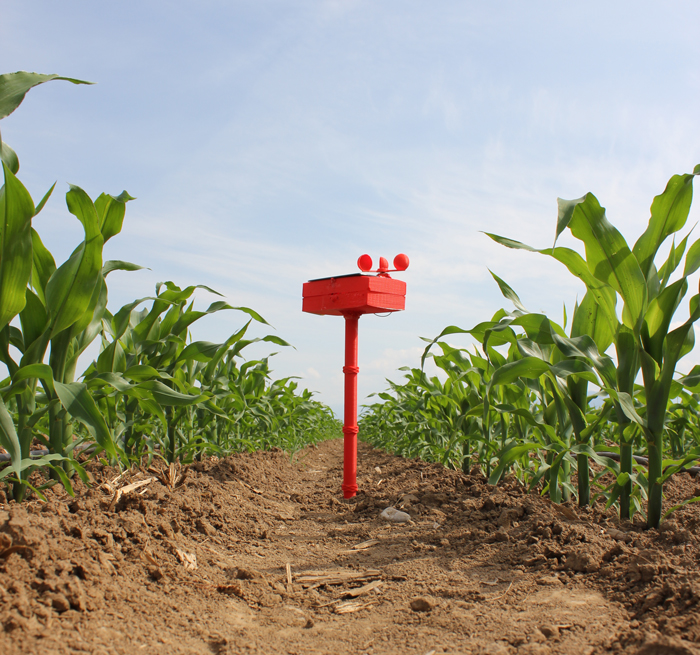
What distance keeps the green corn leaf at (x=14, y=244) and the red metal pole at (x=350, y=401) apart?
6.49 ft

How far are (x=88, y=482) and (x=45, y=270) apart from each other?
2.82 ft

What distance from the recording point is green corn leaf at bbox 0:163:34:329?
1525mm

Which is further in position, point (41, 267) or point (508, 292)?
point (508, 292)

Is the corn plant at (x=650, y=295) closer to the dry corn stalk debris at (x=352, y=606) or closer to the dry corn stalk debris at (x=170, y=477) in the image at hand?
the dry corn stalk debris at (x=352, y=606)

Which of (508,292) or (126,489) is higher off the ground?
(508,292)

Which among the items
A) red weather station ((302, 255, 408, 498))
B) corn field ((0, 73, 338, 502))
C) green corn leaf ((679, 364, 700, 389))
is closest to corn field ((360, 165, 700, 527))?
green corn leaf ((679, 364, 700, 389))

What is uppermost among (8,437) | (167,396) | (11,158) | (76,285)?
(11,158)

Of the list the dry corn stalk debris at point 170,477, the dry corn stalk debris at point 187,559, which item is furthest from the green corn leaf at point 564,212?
the dry corn stalk debris at point 170,477

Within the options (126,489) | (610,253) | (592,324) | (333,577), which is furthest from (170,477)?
(610,253)

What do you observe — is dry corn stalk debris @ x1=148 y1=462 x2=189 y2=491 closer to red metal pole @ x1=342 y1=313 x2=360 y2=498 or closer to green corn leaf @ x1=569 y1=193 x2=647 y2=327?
red metal pole @ x1=342 y1=313 x2=360 y2=498

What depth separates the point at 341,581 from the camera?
1.77 meters

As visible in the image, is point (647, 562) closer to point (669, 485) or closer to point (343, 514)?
point (343, 514)

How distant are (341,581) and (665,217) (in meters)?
1.73

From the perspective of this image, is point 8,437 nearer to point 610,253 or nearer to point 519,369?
point 519,369
